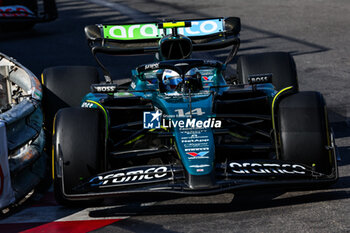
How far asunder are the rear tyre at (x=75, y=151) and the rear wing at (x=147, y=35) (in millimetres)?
2497

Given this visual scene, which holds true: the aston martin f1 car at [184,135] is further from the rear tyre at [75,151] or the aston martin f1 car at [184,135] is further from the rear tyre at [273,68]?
the rear tyre at [273,68]

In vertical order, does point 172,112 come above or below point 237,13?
above

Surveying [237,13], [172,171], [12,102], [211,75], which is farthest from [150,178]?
[237,13]

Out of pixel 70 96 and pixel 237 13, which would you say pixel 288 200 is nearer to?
pixel 70 96

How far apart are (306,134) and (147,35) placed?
3080 mm

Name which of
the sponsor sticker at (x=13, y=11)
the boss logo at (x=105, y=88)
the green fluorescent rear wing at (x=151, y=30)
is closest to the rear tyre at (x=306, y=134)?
the boss logo at (x=105, y=88)

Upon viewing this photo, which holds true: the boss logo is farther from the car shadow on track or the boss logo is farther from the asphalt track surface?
the car shadow on track

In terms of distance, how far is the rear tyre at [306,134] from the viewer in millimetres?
6645

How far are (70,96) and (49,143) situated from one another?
56cm

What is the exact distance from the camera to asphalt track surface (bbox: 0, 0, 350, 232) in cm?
613

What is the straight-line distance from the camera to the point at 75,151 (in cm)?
658

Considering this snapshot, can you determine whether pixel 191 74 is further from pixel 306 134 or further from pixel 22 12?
pixel 22 12

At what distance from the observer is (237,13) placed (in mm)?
20484

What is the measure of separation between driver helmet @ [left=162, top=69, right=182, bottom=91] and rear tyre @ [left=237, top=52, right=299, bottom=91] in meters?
1.48
